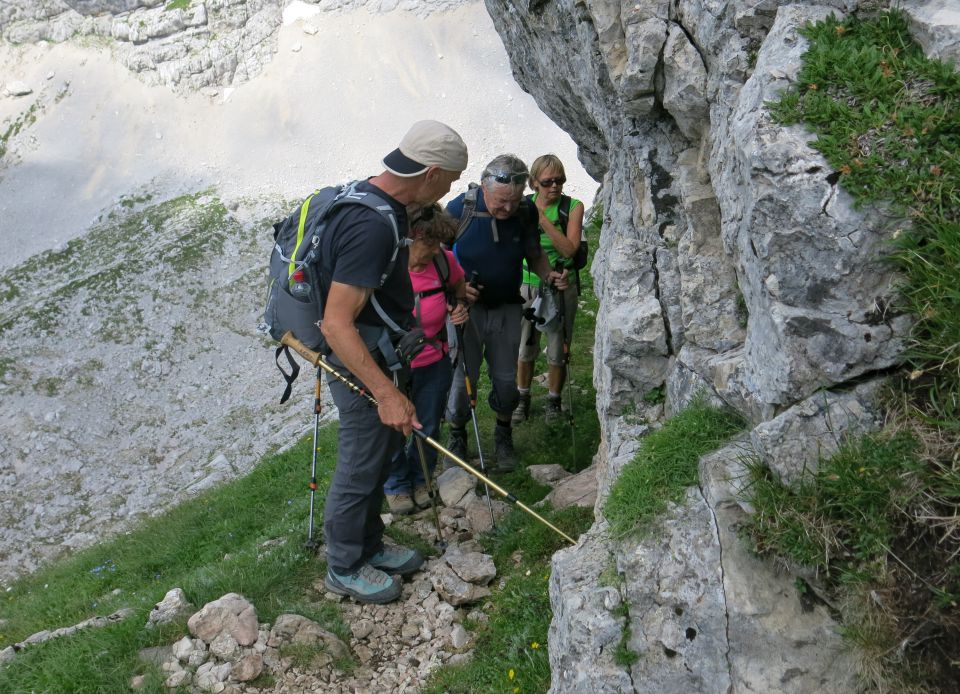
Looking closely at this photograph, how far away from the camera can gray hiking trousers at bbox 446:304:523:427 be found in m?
8.88

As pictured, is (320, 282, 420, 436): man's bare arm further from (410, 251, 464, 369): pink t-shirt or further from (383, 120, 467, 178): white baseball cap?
(410, 251, 464, 369): pink t-shirt

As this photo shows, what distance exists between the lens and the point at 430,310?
25.3 feet

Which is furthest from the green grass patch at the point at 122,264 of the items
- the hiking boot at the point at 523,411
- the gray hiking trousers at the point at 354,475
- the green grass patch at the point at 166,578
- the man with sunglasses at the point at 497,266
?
the gray hiking trousers at the point at 354,475

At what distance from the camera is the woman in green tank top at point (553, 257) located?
9.04m

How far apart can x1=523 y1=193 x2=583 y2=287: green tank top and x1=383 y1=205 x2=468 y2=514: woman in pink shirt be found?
165 centimetres

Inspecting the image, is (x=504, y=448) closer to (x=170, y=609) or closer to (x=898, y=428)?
(x=170, y=609)

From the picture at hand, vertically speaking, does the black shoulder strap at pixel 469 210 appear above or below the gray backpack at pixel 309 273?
below

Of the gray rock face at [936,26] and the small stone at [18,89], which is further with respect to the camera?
the small stone at [18,89]

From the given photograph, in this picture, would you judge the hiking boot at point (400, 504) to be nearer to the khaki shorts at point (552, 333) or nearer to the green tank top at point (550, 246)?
the khaki shorts at point (552, 333)

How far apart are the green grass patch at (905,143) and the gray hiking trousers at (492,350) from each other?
4746 millimetres

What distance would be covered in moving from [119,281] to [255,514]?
28.1 meters

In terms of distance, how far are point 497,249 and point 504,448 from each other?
2.61m

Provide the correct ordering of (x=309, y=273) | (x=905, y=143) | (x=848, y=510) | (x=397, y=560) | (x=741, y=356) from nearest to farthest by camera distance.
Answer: (x=848, y=510) < (x=905, y=143) < (x=741, y=356) < (x=309, y=273) < (x=397, y=560)

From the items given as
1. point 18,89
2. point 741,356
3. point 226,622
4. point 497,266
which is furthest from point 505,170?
point 18,89
